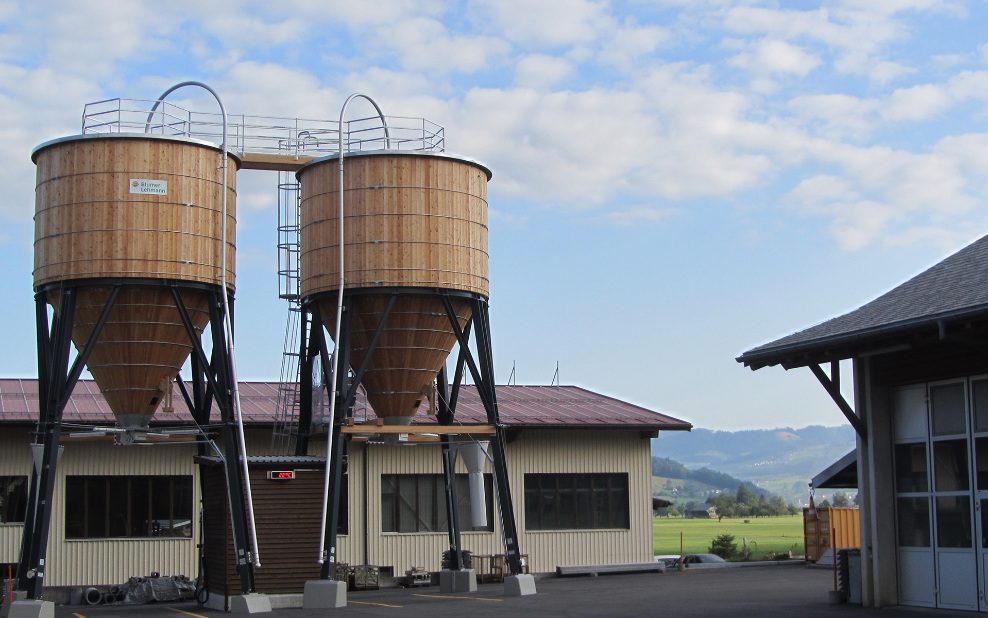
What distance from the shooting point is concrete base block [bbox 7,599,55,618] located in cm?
2198

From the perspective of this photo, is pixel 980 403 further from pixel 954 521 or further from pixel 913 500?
pixel 913 500

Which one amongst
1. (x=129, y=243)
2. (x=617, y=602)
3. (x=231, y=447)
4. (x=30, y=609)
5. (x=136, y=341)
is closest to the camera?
(x=30, y=609)

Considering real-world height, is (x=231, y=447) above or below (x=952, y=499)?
above

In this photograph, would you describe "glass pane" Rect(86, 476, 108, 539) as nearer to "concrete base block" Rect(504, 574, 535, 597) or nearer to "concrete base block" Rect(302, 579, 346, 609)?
"concrete base block" Rect(302, 579, 346, 609)

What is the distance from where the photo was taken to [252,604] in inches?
930

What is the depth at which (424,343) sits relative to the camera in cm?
2702

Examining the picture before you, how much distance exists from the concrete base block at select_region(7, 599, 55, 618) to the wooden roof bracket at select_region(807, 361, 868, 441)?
14676 millimetres

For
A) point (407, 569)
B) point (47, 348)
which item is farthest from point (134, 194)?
point (407, 569)

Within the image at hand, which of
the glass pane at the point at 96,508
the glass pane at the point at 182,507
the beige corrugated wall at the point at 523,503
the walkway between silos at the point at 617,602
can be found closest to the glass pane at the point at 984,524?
the walkway between silos at the point at 617,602

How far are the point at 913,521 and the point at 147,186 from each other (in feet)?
52.8

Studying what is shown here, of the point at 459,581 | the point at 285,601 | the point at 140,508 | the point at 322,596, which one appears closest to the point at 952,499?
the point at 322,596

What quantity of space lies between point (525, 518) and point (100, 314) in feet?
46.5

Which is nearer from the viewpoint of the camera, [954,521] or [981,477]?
[981,477]

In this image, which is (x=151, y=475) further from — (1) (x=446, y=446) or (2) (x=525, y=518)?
(2) (x=525, y=518)
